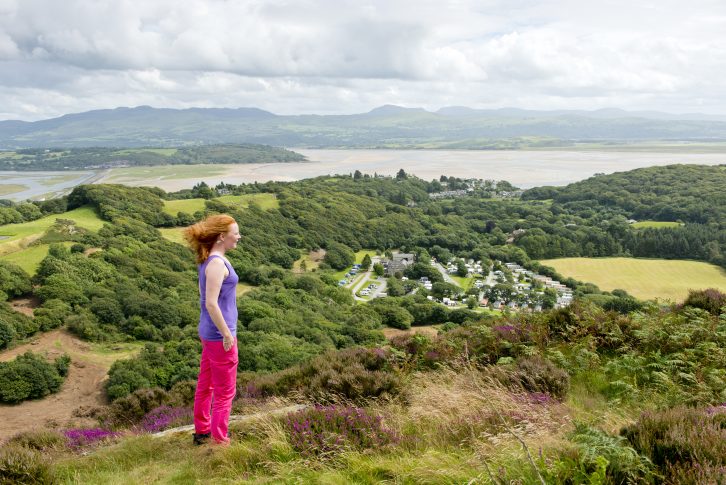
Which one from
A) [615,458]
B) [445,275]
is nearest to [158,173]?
[445,275]

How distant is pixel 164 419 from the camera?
297 inches

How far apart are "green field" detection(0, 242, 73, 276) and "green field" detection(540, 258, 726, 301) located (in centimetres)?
5919

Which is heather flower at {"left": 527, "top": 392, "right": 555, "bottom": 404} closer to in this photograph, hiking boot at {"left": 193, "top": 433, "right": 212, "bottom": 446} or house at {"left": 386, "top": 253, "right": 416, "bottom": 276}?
hiking boot at {"left": 193, "top": 433, "right": 212, "bottom": 446}

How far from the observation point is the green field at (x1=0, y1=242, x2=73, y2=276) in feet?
121

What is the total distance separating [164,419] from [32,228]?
5134 cm

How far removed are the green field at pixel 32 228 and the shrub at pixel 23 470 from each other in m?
44.2

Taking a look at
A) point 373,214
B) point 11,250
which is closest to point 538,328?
point 11,250

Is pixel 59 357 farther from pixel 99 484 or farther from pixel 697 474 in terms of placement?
pixel 697 474

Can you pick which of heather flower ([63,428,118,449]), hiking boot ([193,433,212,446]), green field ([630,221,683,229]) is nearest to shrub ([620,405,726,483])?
hiking boot ([193,433,212,446])

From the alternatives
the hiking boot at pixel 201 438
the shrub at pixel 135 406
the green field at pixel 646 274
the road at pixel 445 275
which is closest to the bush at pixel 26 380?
the shrub at pixel 135 406

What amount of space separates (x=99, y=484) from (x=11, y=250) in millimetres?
45369

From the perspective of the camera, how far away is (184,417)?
7.14m

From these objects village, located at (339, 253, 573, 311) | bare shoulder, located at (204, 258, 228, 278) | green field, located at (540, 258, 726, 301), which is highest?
bare shoulder, located at (204, 258, 228, 278)

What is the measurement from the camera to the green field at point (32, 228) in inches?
1620
